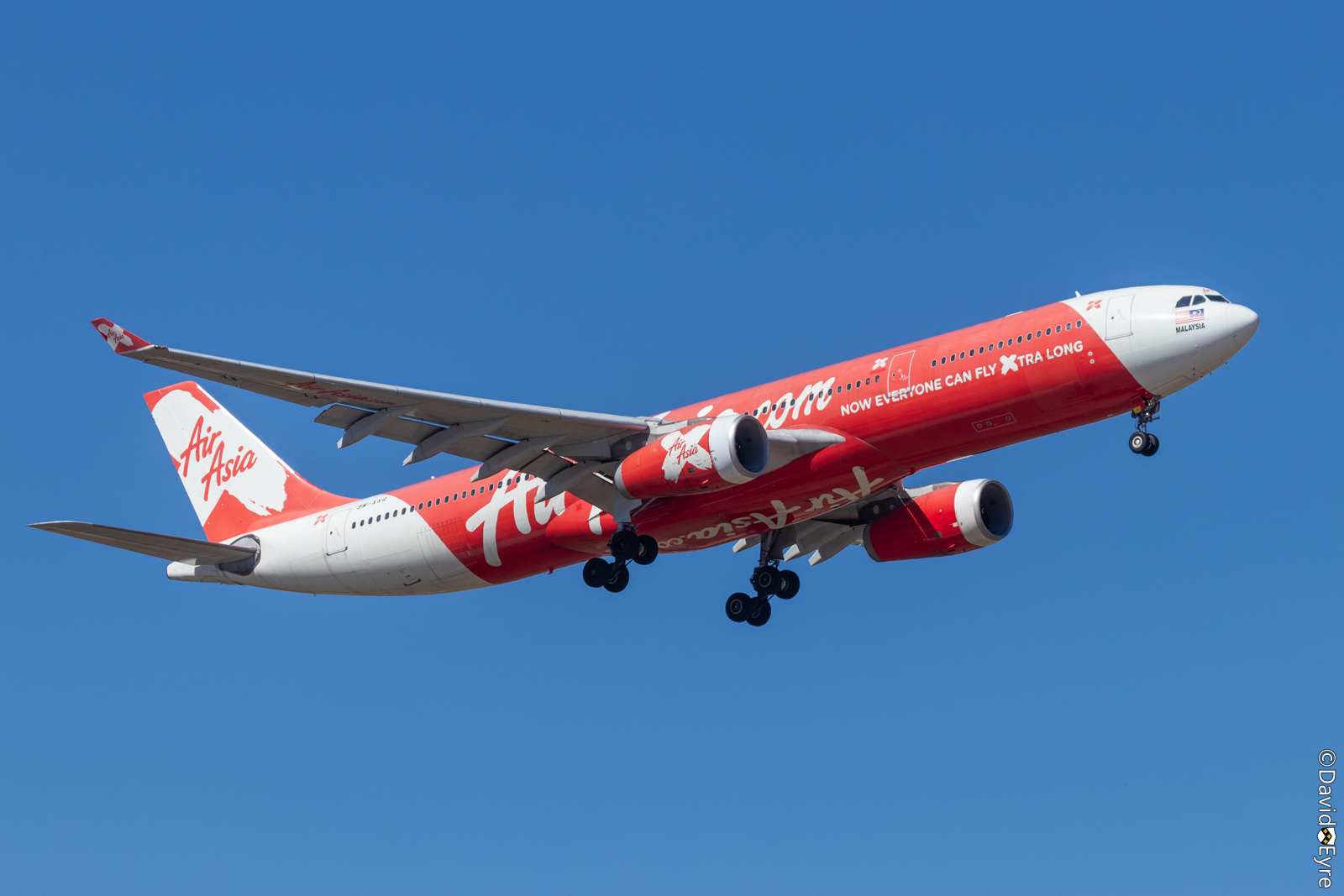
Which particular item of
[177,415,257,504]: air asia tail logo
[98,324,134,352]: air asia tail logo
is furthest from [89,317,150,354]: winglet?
[177,415,257,504]: air asia tail logo

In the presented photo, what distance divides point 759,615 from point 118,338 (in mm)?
16973

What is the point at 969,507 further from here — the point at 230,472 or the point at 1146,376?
the point at 230,472

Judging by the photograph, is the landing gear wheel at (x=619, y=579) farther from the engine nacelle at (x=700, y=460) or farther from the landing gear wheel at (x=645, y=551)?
the engine nacelle at (x=700, y=460)

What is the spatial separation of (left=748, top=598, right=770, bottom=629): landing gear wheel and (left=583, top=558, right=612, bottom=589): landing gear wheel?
4.80 meters

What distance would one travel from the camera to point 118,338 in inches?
1071

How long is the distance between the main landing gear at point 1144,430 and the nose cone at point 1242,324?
1.95 meters

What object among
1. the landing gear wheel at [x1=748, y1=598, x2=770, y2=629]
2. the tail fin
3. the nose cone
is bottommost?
the landing gear wheel at [x1=748, y1=598, x2=770, y2=629]

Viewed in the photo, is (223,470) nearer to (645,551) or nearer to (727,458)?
(645,551)

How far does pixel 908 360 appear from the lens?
1210 inches

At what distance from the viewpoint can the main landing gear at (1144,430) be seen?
29031 mm

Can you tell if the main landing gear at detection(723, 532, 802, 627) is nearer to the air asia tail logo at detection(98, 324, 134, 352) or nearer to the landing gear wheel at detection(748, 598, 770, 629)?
the landing gear wheel at detection(748, 598, 770, 629)

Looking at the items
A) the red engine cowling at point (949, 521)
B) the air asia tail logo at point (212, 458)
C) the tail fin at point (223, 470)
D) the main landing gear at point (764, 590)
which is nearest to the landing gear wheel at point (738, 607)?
the main landing gear at point (764, 590)

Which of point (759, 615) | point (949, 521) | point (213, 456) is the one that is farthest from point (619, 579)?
point (213, 456)

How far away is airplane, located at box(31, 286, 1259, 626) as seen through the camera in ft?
95.3
